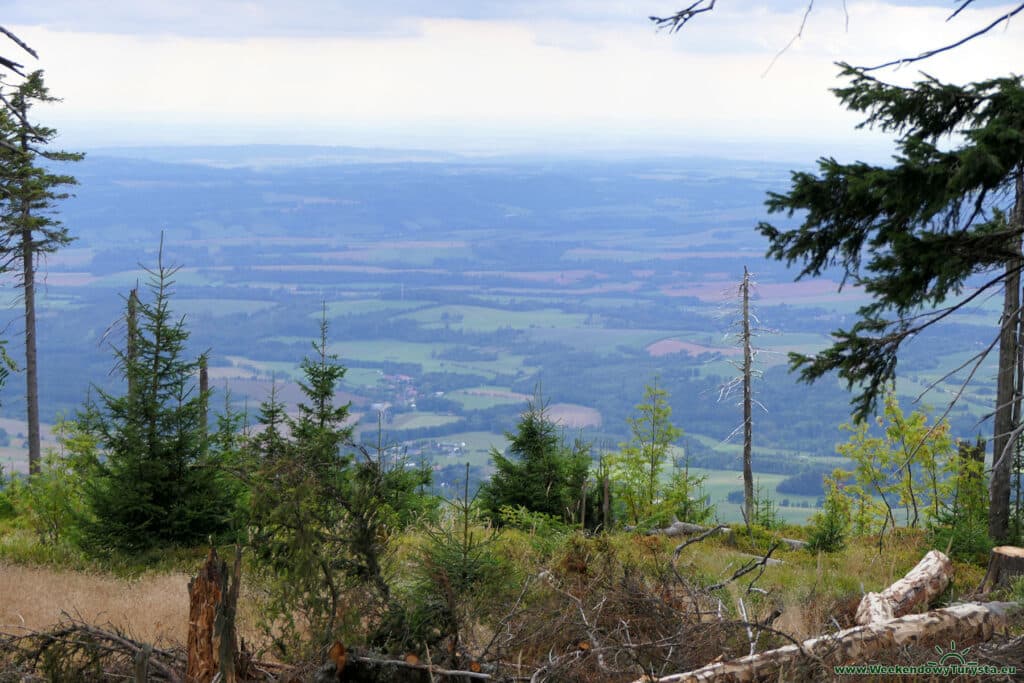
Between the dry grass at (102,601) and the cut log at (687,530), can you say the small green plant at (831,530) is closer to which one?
the cut log at (687,530)

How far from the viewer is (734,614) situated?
23.7 feet

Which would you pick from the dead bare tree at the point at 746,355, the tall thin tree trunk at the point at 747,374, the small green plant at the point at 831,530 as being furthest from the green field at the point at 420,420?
the small green plant at the point at 831,530

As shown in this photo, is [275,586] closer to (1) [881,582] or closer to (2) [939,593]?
(2) [939,593]

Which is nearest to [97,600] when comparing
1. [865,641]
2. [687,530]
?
[865,641]

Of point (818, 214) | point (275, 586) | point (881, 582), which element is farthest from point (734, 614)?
point (881, 582)

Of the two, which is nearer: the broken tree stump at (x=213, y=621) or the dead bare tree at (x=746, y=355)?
the broken tree stump at (x=213, y=621)

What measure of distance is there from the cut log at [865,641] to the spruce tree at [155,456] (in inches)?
314

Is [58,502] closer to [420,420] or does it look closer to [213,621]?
[213,621]

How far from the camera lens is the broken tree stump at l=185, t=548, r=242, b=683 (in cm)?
454

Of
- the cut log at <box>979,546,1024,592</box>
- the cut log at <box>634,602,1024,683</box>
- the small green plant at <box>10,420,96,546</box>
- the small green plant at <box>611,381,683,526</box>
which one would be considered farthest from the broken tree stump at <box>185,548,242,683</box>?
the small green plant at <box>611,381,683,526</box>

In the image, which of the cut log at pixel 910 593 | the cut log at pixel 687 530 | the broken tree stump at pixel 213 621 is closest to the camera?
the broken tree stump at pixel 213 621

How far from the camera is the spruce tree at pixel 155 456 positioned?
451 inches

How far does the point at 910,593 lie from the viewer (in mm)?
9336

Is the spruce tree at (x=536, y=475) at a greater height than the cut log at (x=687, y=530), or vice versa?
the spruce tree at (x=536, y=475)
